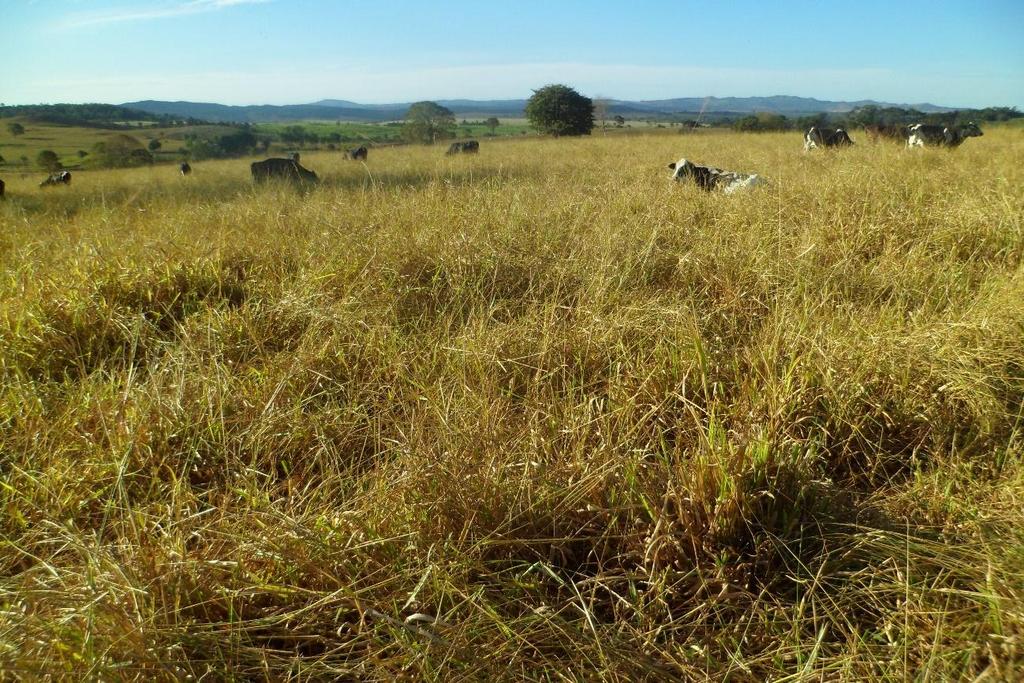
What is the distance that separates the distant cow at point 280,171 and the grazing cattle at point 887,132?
11.1m

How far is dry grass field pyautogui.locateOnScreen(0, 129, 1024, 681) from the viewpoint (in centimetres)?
117

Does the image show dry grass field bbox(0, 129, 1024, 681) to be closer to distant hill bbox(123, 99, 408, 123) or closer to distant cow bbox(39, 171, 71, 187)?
distant cow bbox(39, 171, 71, 187)

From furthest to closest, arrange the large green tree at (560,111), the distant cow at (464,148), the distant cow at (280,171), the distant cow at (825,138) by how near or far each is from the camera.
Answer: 1. the large green tree at (560,111)
2. the distant cow at (464,148)
3. the distant cow at (825,138)
4. the distant cow at (280,171)

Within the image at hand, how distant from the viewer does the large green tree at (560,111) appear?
2347 cm

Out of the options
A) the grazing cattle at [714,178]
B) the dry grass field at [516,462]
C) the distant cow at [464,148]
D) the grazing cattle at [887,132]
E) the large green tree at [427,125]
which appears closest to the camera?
the dry grass field at [516,462]

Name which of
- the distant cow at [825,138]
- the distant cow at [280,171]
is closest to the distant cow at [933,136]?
the distant cow at [825,138]

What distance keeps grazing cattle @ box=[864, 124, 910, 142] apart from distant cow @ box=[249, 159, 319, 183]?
11.1 m

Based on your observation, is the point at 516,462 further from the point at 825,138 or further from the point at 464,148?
the point at 464,148

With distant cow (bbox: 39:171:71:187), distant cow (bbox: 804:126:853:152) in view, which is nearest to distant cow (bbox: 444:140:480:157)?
distant cow (bbox: 804:126:853:152)

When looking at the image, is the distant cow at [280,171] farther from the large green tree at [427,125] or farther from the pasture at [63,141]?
the pasture at [63,141]

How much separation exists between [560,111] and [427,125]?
811cm

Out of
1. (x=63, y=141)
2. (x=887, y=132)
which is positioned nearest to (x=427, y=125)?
(x=887, y=132)

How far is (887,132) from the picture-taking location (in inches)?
500

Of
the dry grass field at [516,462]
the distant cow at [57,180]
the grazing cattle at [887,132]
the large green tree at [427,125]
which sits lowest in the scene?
the dry grass field at [516,462]
